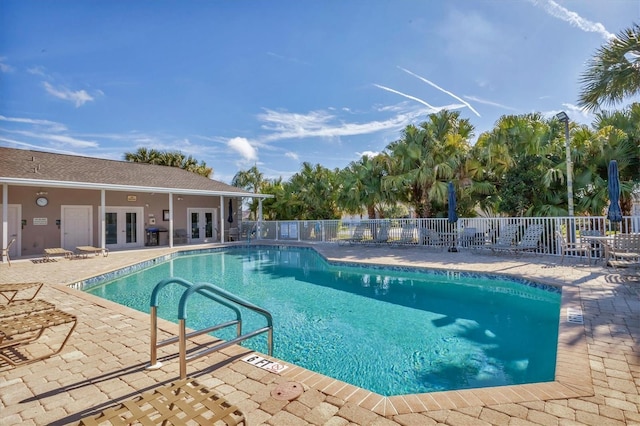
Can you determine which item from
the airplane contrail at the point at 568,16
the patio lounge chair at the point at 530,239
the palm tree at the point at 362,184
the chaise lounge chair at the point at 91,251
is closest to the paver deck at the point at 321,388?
the patio lounge chair at the point at 530,239

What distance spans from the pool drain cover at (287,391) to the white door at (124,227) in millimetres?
17290

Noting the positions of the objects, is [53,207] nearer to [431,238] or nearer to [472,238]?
[431,238]

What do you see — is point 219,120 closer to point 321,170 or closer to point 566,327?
point 321,170

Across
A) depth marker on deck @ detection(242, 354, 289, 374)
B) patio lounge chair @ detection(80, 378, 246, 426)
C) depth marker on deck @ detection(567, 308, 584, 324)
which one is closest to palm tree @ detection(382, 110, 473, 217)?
depth marker on deck @ detection(567, 308, 584, 324)

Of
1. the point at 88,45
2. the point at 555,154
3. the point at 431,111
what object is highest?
the point at 88,45

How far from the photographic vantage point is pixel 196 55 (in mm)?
14133

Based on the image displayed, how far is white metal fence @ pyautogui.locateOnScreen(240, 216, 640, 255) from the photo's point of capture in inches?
420

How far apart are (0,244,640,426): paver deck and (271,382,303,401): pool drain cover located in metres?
0.05

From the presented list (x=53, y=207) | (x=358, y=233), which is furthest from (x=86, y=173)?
(x=358, y=233)

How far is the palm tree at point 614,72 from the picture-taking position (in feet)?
28.9

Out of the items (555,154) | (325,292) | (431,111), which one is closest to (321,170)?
(431,111)

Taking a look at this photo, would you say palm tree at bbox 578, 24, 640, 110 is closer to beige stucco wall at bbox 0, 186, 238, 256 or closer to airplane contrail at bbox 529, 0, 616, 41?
airplane contrail at bbox 529, 0, 616, 41

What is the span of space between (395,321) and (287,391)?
3679 mm

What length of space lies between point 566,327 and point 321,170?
1866 cm
